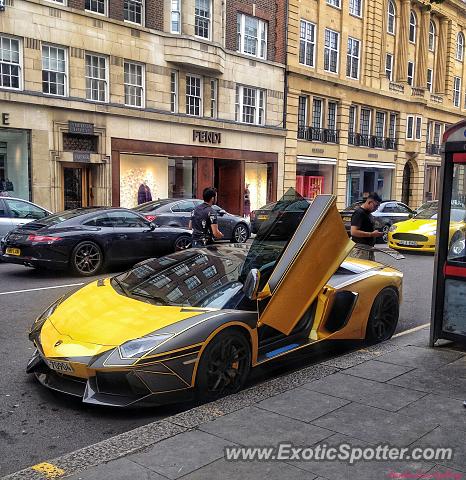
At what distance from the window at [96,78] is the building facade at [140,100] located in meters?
0.04

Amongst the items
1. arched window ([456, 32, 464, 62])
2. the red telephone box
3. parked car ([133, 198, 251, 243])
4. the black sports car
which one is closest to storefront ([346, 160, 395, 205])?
arched window ([456, 32, 464, 62])

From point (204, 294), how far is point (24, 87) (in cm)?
1610

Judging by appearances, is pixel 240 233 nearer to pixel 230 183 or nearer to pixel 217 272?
pixel 230 183

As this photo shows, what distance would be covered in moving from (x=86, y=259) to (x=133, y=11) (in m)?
14.1

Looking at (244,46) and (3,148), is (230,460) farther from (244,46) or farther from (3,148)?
(244,46)

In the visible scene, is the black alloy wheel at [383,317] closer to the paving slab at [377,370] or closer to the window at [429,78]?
the paving slab at [377,370]

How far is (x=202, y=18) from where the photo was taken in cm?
2328

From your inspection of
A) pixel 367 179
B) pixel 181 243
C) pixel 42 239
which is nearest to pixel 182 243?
pixel 181 243

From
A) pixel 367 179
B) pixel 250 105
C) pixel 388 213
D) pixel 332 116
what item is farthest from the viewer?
pixel 367 179

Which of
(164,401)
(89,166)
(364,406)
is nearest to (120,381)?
(164,401)

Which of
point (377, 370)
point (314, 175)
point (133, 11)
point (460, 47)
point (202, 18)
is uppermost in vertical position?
point (460, 47)

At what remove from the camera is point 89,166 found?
20734 millimetres

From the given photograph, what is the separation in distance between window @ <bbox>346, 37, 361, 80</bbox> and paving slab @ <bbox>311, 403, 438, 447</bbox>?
31.2 m

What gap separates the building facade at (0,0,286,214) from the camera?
1856 centimetres
